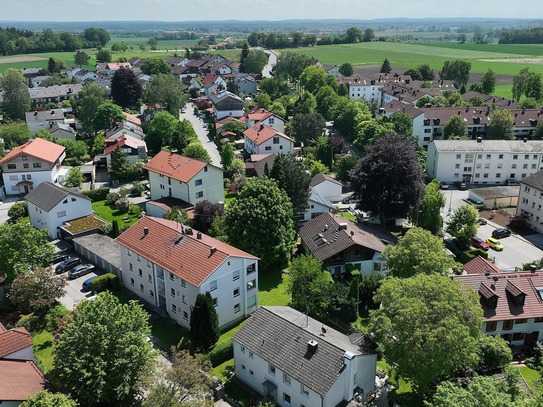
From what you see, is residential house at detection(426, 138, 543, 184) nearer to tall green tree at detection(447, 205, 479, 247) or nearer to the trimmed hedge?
tall green tree at detection(447, 205, 479, 247)

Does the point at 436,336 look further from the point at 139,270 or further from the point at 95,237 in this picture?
the point at 95,237

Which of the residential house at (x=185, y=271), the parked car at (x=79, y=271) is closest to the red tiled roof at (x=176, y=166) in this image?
the parked car at (x=79, y=271)

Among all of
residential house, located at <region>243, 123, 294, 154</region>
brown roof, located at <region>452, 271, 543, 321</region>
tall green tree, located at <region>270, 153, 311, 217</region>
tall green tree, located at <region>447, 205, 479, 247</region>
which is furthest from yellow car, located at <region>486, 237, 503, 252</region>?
residential house, located at <region>243, 123, 294, 154</region>

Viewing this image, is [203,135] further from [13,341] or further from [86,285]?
[13,341]

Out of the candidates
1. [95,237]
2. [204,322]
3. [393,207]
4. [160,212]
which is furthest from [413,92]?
[204,322]

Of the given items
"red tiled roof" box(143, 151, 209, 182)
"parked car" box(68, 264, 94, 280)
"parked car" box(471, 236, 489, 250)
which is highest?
"red tiled roof" box(143, 151, 209, 182)

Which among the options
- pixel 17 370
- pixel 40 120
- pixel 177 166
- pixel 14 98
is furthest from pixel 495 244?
pixel 14 98

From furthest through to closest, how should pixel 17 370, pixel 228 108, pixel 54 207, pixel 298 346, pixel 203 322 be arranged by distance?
1. pixel 228 108
2. pixel 54 207
3. pixel 203 322
4. pixel 298 346
5. pixel 17 370
